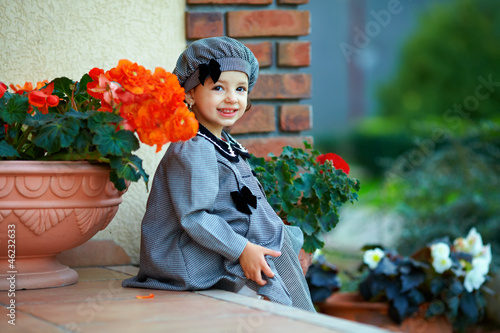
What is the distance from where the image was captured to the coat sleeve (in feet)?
6.63

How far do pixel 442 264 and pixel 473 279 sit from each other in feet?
0.64

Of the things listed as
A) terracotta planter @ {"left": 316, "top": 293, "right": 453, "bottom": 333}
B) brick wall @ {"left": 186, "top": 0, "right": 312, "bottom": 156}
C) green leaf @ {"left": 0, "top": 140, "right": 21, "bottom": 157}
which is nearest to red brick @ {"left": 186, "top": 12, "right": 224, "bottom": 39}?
brick wall @ {"left": 186, "top": 0, "right": 312, "bottom": 156}

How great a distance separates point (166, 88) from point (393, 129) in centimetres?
1474

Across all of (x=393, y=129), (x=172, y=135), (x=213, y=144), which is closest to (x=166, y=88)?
(x=172, y=135)

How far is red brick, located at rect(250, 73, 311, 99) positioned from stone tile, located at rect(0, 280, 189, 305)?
1.11 metres

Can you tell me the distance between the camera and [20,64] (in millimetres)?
2605

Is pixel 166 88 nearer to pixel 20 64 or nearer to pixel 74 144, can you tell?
pixel 74 144

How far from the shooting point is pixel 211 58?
2213 mm

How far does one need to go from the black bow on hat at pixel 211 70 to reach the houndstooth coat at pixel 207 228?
180mm

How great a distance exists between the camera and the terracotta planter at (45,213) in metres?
1.99

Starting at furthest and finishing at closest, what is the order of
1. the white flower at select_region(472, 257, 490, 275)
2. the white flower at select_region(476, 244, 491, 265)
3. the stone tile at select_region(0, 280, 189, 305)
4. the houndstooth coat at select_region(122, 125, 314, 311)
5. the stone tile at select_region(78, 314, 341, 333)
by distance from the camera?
the white flower at select_region(476, 244, 491, 265), the white flower at select_region(472, 257, 490, 275), the houndstooth coat at select_region(122, 125, 314, 311), the stone tile at select_region(0, 280, 189, 305), the stone tile at select_region(78, 314, 341, 333)

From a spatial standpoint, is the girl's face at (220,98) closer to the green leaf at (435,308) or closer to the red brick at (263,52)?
the red brick at (263,52)

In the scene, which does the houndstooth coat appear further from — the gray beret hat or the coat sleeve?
the gray beret hat

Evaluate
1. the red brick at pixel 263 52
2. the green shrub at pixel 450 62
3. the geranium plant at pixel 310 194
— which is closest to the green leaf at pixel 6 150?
the geranium plant at pixel 310 194
